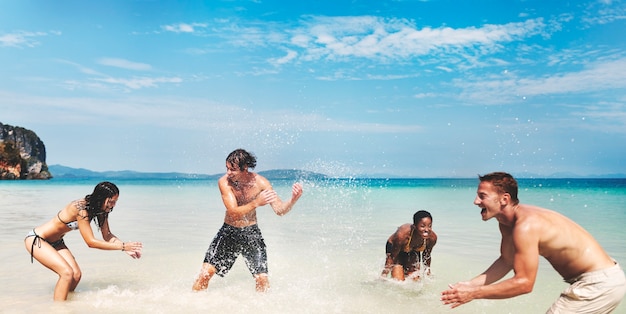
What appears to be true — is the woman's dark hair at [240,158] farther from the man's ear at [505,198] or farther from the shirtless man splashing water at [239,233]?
the man's ear at [505,198]

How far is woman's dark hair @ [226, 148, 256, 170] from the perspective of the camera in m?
7.46

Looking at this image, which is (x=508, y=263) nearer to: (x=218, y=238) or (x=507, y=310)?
(x=507, y=310)

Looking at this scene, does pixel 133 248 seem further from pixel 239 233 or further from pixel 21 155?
pixel 21 155

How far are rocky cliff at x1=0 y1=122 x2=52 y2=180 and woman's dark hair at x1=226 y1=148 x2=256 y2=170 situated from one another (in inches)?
4405

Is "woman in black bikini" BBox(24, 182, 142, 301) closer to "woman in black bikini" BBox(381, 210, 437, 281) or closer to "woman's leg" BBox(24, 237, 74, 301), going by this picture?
"woman's leg" BBox(24, 237, 74, 301)

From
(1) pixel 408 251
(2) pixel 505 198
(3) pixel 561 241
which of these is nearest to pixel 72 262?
(1) pixel 408 251

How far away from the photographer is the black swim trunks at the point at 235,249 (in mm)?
7543

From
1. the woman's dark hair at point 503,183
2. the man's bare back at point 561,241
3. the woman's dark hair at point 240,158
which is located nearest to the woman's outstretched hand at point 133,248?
the woman's dark hair at point 240,158

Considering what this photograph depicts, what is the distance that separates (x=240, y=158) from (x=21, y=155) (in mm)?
125472

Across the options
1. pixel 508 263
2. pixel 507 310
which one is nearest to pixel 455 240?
pixel 507 310

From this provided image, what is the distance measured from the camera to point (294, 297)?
7.86m

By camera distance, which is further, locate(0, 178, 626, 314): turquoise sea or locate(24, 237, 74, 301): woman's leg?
locate(0, 178, 626, 314): turquoise sea

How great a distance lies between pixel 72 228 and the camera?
23.7 feet

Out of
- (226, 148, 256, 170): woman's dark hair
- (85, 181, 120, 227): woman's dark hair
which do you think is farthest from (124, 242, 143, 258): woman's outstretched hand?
(226, 148, 256, 170): woman's dark hair
